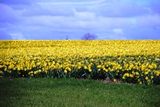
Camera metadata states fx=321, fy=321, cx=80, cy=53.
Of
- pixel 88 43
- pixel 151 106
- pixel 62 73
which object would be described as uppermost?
pixel 88 43

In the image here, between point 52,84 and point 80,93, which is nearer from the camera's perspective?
point 80,93

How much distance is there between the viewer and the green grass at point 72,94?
8398mm

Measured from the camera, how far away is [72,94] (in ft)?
31.2

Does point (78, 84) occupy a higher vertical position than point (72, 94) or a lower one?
higher

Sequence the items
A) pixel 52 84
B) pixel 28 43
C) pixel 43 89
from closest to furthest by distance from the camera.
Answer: pixel 43 89 → pixel 52 84 → pixel 28 43

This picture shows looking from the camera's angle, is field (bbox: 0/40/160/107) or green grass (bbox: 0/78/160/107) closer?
green grass (bbox: 0/78/160/107)

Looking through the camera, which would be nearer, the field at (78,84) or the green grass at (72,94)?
the green grass at (72,94)

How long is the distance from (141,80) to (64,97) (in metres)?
3.74

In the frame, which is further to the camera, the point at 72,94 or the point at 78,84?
the point at 78,84

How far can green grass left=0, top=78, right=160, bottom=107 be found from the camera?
8398mm

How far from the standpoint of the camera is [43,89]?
10.3 m

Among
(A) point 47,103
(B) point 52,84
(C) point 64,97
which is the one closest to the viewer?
(A) point 47,103

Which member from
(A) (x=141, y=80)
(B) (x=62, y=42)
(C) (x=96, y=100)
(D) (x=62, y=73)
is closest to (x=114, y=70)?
(A) (x=141, y=80)

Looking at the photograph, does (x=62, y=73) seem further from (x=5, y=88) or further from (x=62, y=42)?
(x=62, y=42)
